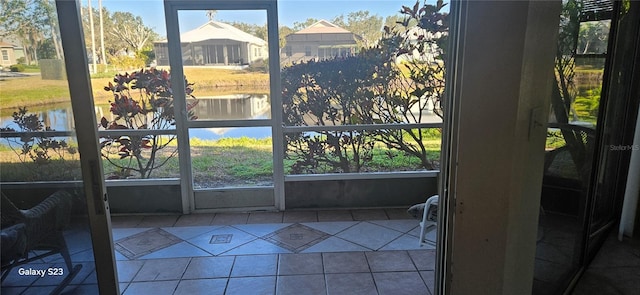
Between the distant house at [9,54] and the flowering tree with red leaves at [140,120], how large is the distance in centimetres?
222

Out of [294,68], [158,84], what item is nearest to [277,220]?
[294,68]

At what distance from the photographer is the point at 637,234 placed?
113 inches

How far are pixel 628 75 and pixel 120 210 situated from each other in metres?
4.40

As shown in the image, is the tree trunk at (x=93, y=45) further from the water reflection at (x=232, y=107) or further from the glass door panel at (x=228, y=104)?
the water reflection at (x=232, y=107)

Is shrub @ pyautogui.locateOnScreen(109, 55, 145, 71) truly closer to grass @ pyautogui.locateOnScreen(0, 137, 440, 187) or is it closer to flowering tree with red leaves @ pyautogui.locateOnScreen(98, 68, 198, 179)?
flowering tree with red leaves @ pyautogui.locateOnScreen(98, 68, 198, 179)

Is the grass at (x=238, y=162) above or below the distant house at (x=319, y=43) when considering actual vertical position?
below

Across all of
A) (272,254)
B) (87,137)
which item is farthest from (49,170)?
(272,254)

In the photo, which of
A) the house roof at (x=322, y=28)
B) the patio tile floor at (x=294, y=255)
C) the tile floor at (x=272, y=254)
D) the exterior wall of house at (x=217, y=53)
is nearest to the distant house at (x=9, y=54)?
the tile floor at (x=272, y=254)

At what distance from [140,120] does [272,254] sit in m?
1.85

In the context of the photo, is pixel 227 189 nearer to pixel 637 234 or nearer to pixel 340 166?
pixel 340 166

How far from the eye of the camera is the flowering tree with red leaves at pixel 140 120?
134 inches

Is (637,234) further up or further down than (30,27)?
further down

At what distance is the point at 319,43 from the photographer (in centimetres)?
347

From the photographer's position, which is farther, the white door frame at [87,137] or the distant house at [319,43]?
the distant house at [319,43]
